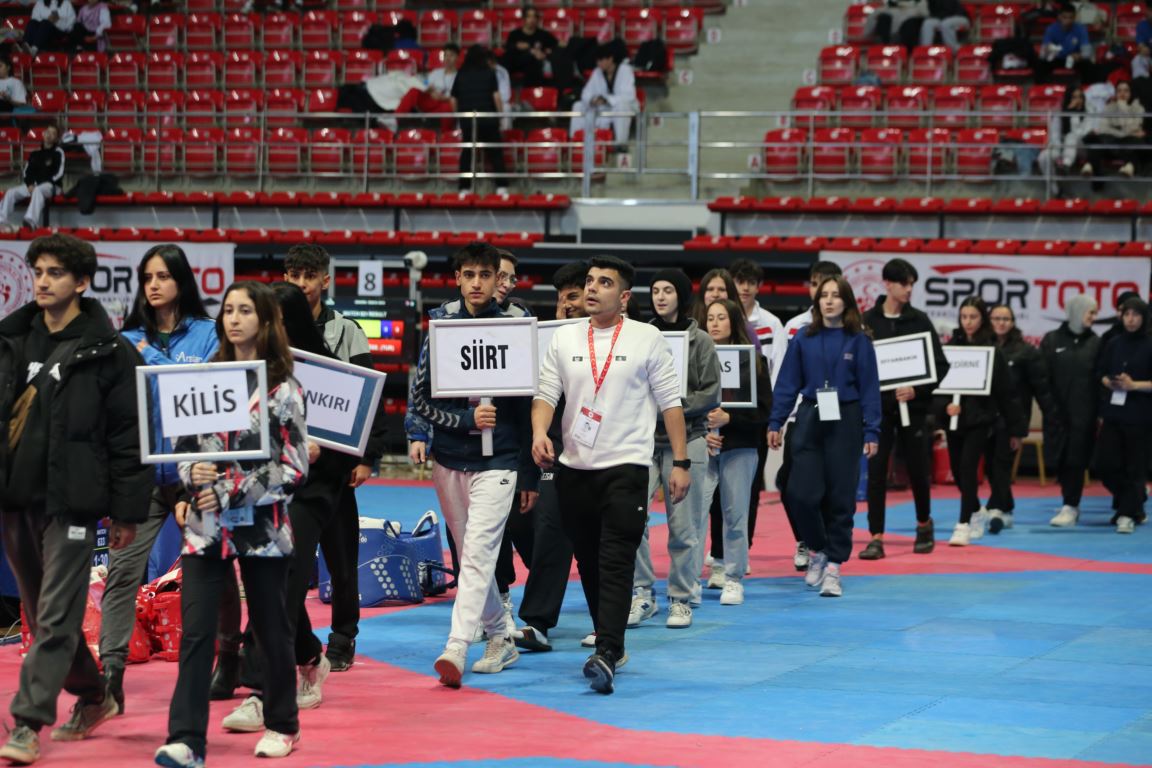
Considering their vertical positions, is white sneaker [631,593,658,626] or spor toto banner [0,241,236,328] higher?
spor toto banner [0,241,236,328]

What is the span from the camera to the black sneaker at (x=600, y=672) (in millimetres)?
6996

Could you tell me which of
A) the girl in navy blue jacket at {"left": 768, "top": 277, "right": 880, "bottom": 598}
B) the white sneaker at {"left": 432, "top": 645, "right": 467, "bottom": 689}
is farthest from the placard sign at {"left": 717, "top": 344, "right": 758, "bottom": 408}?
the white sneaker at {"left": 432, "top": 645, "right": 467, "bottom": 689}

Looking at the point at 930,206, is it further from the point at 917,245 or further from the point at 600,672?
the point at 600,672

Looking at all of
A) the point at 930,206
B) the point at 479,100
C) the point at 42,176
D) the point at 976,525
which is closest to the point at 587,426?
the point at 976,525

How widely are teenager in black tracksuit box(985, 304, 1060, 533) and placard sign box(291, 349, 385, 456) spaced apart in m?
7.64

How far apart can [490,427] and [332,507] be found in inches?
33.2

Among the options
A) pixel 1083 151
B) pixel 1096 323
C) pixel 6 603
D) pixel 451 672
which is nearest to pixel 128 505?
pixel 451 672

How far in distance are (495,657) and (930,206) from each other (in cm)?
1191

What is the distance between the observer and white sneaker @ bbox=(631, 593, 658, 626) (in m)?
8.86

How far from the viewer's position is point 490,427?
282 inches

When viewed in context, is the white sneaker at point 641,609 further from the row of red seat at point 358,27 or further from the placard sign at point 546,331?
the row of red seat at point 358,27

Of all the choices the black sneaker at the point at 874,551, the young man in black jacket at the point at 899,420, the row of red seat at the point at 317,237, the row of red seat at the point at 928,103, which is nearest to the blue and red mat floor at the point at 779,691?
the black sneaker at the point at 874,551

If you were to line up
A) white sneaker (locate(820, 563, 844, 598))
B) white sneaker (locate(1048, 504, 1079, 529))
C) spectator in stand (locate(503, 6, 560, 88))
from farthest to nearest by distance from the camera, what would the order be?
spectator in stand (locate(503, 6, 560, 88)) < white sneaker (locate(1048, 504, 1079, 529)) < white sneaker (locate(820, 563, 844, 598))

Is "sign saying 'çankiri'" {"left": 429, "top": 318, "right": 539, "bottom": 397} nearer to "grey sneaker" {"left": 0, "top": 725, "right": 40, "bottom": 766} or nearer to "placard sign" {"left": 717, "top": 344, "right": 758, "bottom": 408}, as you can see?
"grey sneaker" {"left": 0, "top": 725, "right": 40, "bottom": 766}
